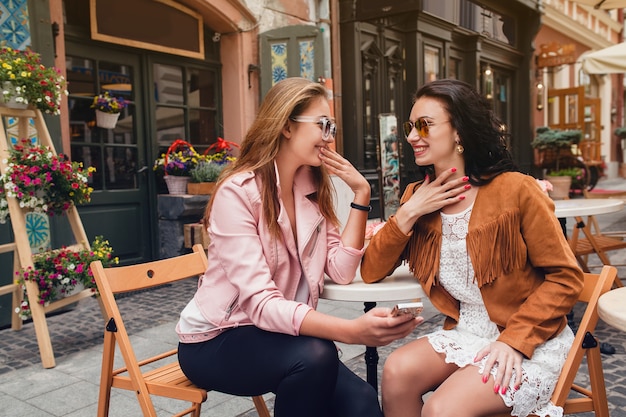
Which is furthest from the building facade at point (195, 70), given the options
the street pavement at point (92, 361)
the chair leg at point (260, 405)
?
the chair leg at point (260, 405)

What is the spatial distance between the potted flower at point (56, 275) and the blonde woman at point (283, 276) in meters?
2.27

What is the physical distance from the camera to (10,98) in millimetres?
3850

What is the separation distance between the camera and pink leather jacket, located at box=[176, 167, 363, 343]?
5.91ft

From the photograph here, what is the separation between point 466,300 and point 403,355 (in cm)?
29

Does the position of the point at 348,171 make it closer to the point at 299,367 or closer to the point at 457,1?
the point at 299,367

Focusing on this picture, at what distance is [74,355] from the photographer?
3.98 metres

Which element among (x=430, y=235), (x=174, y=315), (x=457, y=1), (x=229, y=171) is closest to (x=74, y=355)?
(x=174, y=315)

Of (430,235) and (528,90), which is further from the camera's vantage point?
(528,90)

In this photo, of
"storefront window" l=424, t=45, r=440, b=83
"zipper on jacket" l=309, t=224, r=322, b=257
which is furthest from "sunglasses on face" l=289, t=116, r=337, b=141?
"storefront window" l=424, t=45, r=440, b=83

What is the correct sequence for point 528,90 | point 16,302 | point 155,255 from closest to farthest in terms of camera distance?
1. point 16,302
2. point 155,255
3. point 528,90

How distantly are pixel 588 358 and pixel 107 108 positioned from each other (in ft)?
17.2

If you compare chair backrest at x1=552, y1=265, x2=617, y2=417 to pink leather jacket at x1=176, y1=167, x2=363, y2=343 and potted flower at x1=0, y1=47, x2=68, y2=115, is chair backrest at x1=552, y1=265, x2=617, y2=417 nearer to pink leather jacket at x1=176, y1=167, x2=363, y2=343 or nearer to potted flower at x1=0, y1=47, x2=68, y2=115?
pink leather jacket at x1=176, y1=167, x2=363, y2=343

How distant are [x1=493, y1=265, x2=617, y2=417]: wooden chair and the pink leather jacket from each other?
2.36 feet

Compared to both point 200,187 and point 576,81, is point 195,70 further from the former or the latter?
point 576,81
